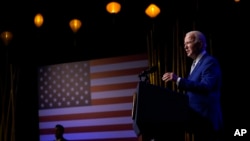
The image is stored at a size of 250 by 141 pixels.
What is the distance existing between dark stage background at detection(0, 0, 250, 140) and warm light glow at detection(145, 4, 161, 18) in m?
0.16

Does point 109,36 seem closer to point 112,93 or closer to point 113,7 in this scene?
point 113,7

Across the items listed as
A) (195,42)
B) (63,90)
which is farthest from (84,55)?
(195,42)

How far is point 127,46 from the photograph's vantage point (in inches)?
212

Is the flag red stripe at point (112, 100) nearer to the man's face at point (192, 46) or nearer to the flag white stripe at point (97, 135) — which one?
the flag white stripe at point (97, 135)

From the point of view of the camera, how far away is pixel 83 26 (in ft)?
18.3

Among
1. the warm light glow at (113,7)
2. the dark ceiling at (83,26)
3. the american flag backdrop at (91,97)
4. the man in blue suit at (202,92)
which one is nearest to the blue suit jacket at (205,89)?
the man in blue suit at (202,92)

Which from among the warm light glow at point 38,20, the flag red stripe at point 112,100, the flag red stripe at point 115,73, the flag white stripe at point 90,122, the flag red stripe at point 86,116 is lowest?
the flag white stripe at point 90,122

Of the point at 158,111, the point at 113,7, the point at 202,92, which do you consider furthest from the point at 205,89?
the point at 113,7

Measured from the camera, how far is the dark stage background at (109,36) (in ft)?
14.2

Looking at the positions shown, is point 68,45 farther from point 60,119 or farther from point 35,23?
point 60,119

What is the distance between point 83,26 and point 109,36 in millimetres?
443

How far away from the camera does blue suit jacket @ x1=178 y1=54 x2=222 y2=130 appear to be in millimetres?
2266

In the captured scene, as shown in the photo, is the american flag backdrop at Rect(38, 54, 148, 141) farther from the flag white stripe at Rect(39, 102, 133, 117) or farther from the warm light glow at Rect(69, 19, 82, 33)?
the warm light glow at Rect(69, 19, 82, 33)

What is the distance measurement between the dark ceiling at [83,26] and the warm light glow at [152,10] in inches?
6.3
